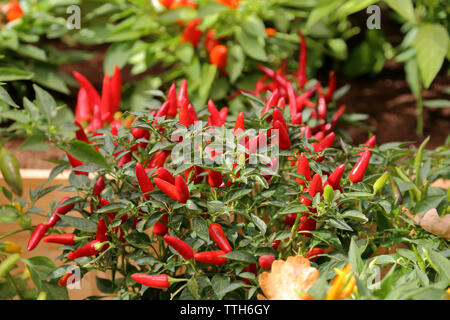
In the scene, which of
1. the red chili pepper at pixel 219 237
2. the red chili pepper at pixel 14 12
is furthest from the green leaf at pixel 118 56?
the red chili pepper at pixel 219 237

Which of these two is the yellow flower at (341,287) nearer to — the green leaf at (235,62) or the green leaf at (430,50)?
the green leaf at (430,50)

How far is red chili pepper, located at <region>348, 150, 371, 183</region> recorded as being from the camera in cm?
65

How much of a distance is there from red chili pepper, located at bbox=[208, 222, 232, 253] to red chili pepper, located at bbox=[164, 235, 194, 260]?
0.04m

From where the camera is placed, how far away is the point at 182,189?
61 cm

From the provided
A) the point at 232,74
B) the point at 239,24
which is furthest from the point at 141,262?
the point at 239,24

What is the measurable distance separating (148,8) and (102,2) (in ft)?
0.78

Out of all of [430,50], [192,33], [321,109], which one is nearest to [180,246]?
[321,109]

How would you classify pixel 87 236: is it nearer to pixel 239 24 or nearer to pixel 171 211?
pixel 171 211

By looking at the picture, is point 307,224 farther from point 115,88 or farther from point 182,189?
point 115,88

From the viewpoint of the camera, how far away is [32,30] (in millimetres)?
1396

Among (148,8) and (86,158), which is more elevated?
(148,8)

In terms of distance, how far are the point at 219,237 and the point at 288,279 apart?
13 centimetres

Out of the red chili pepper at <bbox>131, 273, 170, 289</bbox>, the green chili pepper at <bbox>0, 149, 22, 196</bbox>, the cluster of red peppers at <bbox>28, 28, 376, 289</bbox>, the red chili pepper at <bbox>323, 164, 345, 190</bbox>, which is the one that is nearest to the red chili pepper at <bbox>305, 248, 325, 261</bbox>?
the cluster of red peppers at <bbox>28, 28, 376, 289</bbox>
